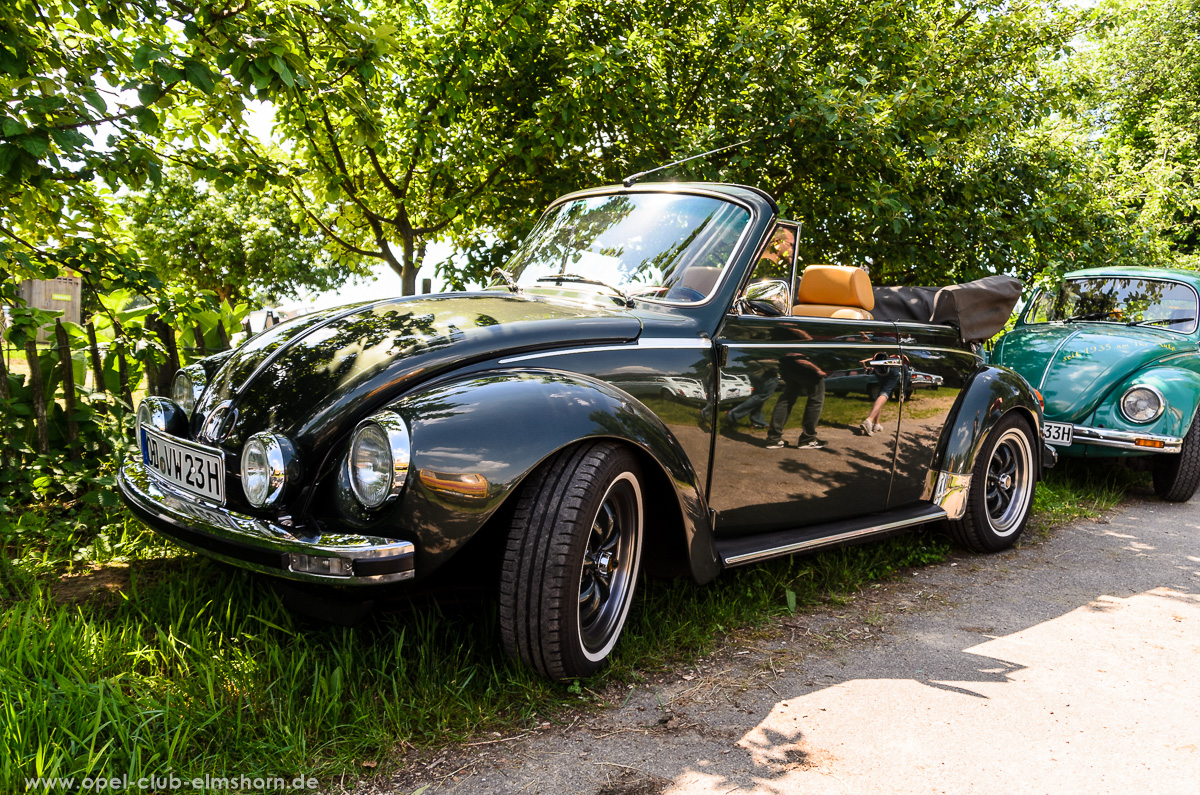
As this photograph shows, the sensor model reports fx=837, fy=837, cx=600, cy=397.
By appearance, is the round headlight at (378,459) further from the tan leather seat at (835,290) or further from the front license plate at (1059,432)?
the front license plate at (1059,432)

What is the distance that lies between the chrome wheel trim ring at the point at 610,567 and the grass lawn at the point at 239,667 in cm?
15

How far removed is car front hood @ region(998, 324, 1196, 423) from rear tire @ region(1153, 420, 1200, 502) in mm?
655

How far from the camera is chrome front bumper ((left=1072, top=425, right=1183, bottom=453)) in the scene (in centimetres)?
606

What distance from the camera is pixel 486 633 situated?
2996 millimetres

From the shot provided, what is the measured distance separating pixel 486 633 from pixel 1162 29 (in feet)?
93.3

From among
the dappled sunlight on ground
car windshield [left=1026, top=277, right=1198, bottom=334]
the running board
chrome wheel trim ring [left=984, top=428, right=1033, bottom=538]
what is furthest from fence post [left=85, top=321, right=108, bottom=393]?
car windshield [left=1026, top=277, right=1198, bottom=334]

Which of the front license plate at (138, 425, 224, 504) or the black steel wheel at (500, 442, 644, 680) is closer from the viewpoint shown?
the black steel wheel at (500, 442, 644, 680)

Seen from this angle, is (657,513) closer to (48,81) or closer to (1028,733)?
(1028,733)

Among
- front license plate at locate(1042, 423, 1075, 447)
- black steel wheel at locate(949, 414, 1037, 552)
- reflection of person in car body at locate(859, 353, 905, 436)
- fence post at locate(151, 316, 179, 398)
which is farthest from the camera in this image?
front license plate at locate(1042, 423, 1075, 447)

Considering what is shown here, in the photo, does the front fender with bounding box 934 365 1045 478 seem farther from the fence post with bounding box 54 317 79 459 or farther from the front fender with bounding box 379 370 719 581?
the fence post with bounding box 54 317 79 459

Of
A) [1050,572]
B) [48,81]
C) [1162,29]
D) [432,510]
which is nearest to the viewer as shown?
[432,510]

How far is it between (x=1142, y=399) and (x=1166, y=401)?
151 millimetres

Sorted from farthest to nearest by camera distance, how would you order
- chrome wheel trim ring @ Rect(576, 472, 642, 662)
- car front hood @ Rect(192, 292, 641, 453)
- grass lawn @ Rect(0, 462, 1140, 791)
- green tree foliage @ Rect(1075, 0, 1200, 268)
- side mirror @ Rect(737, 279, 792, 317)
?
green tree foliage @ Rect(1075, 0, 1200, 268) → side mirror @ Rect(737, 279, 792, 317) → chrome wheel trim ring @ Rect(576, 472, 642, 662) → car front hood @ Rect(192, 292, 641, 453) → grass lawn @ Rect(0, 462, 1140, 791)

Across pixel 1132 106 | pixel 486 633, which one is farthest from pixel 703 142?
pixel 1132 106
